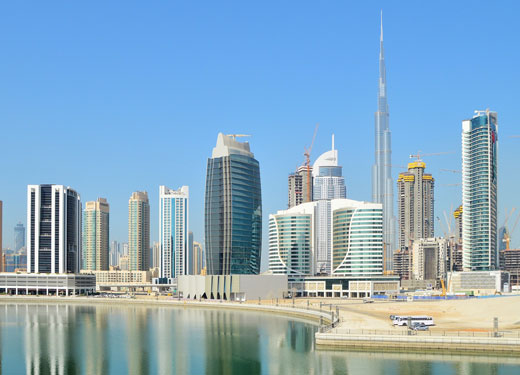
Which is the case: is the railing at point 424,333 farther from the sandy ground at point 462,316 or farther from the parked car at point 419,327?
the sandy ground at point 462,316

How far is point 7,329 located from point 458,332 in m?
92.4

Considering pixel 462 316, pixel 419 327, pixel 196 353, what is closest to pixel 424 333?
pixel 419 327

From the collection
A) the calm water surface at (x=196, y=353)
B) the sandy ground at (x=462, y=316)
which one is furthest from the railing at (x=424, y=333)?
the sandy ground at (x=462, y=316)

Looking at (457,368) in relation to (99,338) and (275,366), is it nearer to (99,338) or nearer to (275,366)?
(275,366)

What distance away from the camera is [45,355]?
103 metres

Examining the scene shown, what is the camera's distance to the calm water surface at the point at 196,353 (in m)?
88.7

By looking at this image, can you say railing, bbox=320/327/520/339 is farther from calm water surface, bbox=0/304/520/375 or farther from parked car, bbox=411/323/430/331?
calm water surface, bbox=0/304/520/375

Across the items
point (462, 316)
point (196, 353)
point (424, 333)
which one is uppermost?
→ point (424, 333)

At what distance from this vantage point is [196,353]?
340 ft

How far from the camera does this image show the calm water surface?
291 feet

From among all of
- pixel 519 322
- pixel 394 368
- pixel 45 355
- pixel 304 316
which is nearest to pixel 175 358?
pixel 45 355

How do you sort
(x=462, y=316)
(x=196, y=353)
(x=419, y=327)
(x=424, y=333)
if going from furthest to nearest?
(x=462, y=316), (x=419, y=327), (x=424, y=333), (x=196, y=353)

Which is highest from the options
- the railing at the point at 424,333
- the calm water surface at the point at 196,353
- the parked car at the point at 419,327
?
the railing at the point at 424,333

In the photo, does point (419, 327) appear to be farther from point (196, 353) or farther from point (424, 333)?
point (196, 353)
